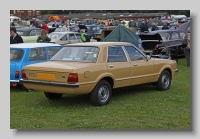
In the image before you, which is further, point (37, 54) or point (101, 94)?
point (37, 54)

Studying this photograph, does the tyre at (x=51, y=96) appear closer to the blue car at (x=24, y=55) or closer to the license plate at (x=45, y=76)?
the license plate at (x=45, y=76)

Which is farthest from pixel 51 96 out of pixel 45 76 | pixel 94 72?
pixel 94 72

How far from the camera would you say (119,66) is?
28.1 feet

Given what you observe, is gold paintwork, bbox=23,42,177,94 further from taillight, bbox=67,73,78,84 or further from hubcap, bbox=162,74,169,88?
hubcap, bbox=162,74,169,88

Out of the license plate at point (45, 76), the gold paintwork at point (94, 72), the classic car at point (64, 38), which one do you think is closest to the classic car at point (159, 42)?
the classic car at point (64, 38)

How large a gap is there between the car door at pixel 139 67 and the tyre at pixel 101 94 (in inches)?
37.4

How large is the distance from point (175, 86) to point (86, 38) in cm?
975

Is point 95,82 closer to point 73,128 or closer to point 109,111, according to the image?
point 109,111

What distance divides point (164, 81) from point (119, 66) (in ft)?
7.03

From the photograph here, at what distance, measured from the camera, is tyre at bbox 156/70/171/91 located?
995cm

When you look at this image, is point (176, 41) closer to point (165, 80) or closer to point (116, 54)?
point (165, 80)

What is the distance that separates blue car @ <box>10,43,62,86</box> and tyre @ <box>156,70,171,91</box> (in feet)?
11.3

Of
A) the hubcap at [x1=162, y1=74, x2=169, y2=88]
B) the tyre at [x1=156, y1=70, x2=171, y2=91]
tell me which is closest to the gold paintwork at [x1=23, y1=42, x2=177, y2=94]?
the tyre at [x1=156, y1=70, x2=171, y2=91]

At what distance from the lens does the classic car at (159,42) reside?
1700 centimetres
